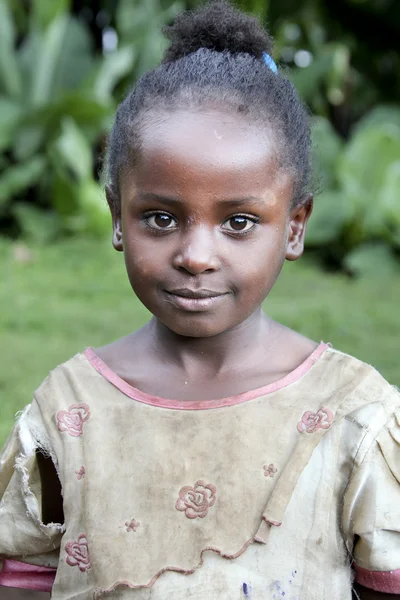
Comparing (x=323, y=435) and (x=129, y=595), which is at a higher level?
(x=323, y=435)

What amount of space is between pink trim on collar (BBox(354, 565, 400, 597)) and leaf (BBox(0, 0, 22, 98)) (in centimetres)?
653

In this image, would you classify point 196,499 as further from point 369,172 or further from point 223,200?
point 369,172

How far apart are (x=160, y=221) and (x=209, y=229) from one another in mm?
107

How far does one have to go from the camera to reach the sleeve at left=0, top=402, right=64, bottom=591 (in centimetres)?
198

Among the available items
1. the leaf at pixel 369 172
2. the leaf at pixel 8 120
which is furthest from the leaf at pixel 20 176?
the leaf at pixel 369 172

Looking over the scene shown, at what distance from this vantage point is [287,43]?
8867 millimetres

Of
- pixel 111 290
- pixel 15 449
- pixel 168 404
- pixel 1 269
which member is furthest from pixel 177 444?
pixel 1 269

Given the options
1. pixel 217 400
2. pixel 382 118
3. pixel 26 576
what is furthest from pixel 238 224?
pixel 382 118

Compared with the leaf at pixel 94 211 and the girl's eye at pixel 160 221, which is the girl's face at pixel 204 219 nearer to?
the girl's eye at pixel 160 221

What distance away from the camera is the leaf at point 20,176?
700 cm

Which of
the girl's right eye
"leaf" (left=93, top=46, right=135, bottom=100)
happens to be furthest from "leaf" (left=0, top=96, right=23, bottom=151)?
the girl's right eye

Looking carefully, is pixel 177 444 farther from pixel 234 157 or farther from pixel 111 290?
pixel 111 290

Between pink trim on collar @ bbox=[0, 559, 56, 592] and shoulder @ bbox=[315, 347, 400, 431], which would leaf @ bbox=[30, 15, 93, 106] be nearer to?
pink trim on collar @ bbox=[0, 559, 56, 592]

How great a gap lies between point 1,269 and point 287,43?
169 inches
